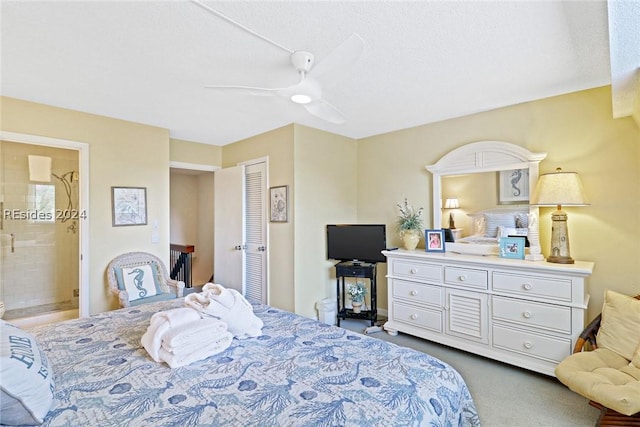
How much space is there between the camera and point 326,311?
154 inches

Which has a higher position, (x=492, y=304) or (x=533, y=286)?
(x=533, y=286)

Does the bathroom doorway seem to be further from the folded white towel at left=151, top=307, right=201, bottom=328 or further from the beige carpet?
the beige carpet

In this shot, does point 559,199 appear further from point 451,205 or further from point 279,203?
point 279,203

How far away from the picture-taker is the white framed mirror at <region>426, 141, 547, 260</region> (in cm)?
Result: 295

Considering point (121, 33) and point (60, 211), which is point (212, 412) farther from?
point (60, 211)

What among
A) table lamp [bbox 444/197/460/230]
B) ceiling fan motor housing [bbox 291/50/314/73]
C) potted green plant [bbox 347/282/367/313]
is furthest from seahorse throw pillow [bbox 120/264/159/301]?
table lamp [bbox 444/197/460/230]

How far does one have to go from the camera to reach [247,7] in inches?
64.3

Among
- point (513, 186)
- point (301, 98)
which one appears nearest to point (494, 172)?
point (513, 186)

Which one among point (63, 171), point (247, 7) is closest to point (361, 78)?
point (247, 7)

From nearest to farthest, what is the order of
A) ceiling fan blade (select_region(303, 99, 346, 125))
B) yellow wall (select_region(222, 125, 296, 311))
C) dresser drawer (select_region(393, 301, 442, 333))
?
ceiling fan blade (select_region(303, 99, 346, 125)) < dresser drawer (select_region(393, 301, 442, 333)) < yellow wall (select_region(222, 125, 296, 311))

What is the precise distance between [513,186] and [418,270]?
1267mm

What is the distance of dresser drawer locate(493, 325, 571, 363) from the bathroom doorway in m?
4.76

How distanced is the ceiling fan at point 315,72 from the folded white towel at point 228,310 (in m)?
1.28

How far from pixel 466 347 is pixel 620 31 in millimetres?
2627
